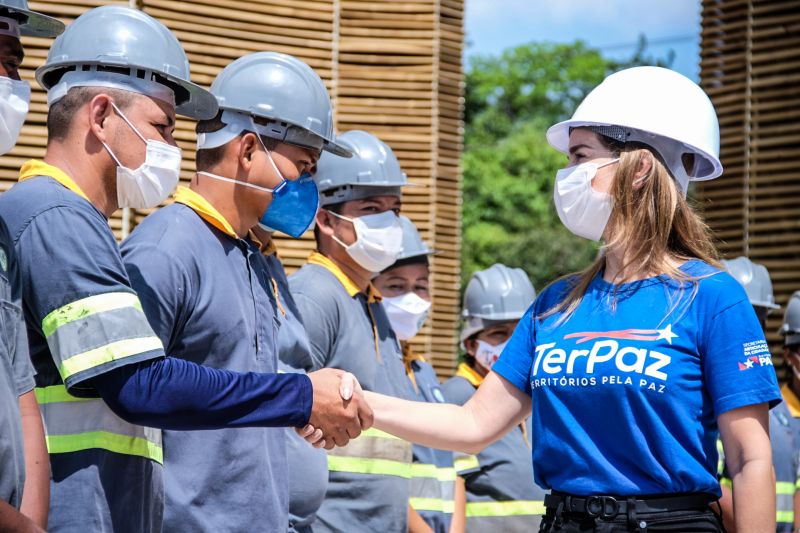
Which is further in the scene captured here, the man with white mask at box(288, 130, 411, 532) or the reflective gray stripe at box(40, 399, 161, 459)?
the man with white mask at box(288, 130, 411, 532)

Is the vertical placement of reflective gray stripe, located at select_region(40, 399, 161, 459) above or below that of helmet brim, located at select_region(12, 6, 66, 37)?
below

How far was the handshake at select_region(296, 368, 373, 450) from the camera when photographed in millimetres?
3912

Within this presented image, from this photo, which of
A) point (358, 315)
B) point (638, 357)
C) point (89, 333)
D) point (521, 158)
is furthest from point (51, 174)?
point (521, 158)

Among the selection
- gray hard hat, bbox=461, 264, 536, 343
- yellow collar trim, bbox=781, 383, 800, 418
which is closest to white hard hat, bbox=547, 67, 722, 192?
gray hard hat, bbox=461, 264, 536, 343

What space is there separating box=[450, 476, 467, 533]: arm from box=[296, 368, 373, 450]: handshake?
9.26ft

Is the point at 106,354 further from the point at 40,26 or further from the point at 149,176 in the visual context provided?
the point at 40,26

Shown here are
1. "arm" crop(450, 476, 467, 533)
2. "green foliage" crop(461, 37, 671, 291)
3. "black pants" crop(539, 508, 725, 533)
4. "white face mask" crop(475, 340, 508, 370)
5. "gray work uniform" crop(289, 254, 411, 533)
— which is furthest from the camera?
"green foliage" crop(461, 37, 671, 291)

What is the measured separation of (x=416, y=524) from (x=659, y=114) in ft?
9.53

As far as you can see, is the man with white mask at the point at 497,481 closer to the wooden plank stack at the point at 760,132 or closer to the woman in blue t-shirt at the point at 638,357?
the woman in blue t-shirt at the point at 638,357

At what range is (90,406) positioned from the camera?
341 cm

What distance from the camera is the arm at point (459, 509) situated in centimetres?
687

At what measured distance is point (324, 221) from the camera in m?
6.01

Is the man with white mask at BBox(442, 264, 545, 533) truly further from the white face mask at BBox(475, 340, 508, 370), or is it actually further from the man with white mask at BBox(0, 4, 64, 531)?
the man with white mask at BBox(0, 4, 64, 531)

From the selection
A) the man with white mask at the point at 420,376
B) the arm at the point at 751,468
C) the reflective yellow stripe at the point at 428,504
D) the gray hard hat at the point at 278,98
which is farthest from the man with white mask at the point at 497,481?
the arm at the point at 751,468
